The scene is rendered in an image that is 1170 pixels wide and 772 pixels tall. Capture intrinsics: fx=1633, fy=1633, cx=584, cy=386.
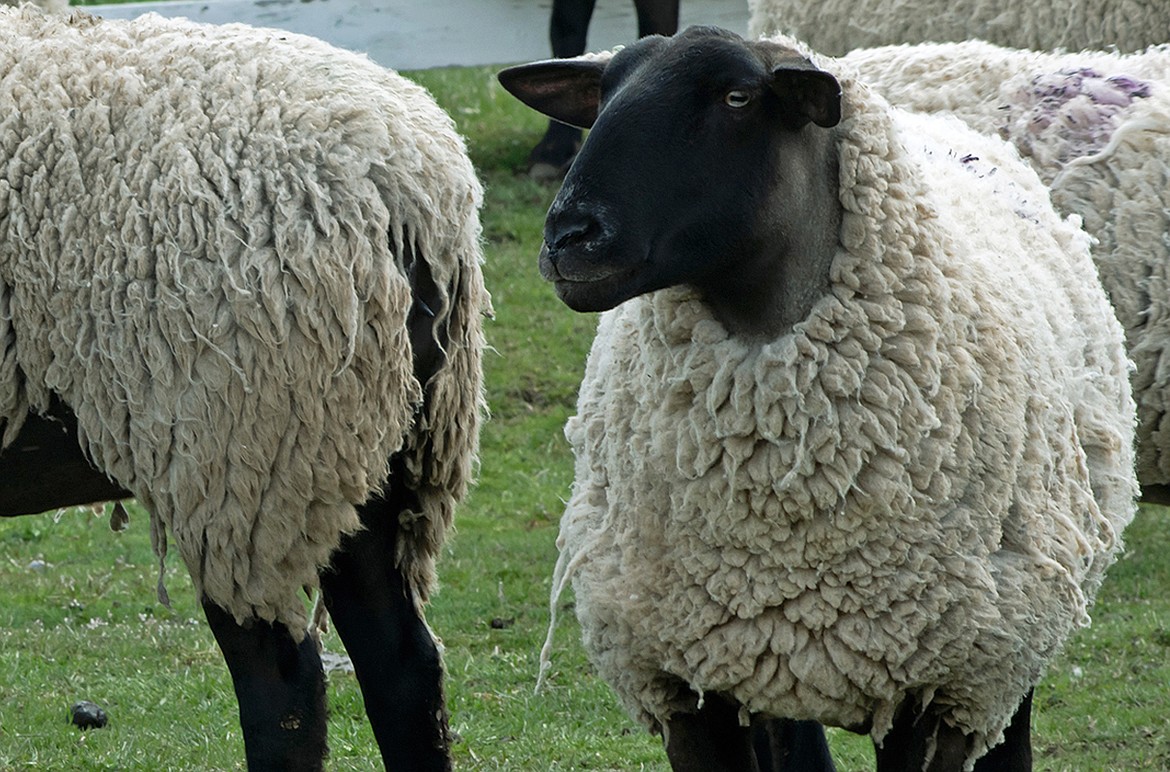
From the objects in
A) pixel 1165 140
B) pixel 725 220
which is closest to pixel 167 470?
pixel 725 220

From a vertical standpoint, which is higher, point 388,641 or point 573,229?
point 573,229

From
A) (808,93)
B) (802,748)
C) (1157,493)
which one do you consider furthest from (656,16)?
(808,93)

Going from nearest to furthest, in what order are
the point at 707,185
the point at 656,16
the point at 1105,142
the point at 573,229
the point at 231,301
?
the point at 573,229 → the point at 707,185 → the point at 231,301 → the point at 1105,142 → the point at 656,16

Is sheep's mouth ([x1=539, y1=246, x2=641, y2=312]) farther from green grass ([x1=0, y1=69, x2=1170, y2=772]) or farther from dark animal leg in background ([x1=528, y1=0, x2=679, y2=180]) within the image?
dark animal leg in background ([x1=528, y1=0, x2=679, y2=180])

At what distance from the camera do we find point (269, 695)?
3.74 metres

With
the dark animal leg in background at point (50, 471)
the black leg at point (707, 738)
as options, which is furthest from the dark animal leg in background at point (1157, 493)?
the dark animal leg in background at point (50, 471)

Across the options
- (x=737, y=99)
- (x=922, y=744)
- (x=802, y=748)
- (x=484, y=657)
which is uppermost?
(x=737, y=99)

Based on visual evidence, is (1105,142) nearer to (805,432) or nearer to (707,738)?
(805,432)

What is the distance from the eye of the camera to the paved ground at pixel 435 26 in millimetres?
10648

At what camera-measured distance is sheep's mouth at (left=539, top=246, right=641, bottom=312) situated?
2893 mm

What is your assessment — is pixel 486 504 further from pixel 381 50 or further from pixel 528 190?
pixel 381 50

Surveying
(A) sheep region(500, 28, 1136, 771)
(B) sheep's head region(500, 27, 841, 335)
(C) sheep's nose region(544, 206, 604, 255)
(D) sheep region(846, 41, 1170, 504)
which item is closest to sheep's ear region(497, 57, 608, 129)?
(A) sheep region(500, 28, 1136, 771)

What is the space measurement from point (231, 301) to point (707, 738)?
1384mm

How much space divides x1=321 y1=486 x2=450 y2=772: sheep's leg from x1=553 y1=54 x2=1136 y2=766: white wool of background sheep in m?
0.72
